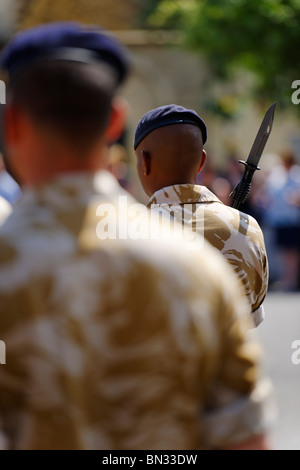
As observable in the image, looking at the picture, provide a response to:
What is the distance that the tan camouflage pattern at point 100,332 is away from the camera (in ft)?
5.90

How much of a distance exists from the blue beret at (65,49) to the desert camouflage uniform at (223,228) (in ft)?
4.39

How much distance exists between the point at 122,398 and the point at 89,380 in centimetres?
7

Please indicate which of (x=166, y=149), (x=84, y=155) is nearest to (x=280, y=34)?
(x=166, y=149)

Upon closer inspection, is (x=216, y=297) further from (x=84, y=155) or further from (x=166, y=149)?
(x=166, y=149)

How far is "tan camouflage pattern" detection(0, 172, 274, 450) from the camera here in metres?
1.80

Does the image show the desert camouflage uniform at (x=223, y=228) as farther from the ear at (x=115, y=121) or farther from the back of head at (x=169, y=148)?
the ear at (x=115, y=121)

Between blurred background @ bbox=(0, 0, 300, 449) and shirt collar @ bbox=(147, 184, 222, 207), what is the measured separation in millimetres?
1282

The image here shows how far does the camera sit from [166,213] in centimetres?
325

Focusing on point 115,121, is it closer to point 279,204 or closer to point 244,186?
point 244,186

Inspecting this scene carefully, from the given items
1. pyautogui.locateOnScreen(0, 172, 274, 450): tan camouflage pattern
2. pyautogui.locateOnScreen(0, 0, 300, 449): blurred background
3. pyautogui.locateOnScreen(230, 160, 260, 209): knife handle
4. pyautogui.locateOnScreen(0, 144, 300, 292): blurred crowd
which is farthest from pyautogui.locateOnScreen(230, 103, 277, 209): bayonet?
pyautogui.locateOnScreen(0, 144, 300, 292): blurred crowd


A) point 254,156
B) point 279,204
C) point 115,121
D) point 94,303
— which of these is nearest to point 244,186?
point 254,156

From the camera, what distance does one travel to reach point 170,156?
3.29 metres

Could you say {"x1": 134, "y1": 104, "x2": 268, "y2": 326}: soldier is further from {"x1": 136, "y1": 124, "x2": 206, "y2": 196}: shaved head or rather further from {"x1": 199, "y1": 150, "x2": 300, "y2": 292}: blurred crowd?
{"x1": 199, "y1": 150, "x2": 300, "y2": 292}: blurred crowd

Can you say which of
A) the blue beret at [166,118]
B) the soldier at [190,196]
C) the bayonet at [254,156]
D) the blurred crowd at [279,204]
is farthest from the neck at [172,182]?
the blurred crowd at [279,204]
